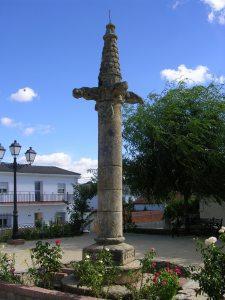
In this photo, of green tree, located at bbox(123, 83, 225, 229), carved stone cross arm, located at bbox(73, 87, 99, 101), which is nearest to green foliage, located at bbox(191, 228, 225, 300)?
carved stone cross arm, located at bbox(73, 87, 99, 101)

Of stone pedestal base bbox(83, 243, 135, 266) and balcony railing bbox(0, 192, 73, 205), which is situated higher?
balcony railing bbox(0, 192, 73, 205)

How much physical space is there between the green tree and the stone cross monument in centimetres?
1025

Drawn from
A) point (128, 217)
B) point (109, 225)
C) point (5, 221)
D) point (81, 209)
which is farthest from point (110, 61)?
point (5, 221)

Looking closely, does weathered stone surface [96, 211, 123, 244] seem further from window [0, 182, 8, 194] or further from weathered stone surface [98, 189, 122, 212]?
window [0, 182, 8, 194]

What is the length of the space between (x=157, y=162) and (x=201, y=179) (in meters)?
2.16

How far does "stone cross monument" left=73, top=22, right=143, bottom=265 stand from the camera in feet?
28.4

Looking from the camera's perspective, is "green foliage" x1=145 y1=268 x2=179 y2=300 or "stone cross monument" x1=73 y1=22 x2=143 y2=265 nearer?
"green foliage" x1=145 y1=268 x2=179 y2=300

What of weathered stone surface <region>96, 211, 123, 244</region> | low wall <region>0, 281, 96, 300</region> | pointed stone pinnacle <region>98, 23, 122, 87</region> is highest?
pointed stone pinnacle <region>98, 23, 122, 87</region>

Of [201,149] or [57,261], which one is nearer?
[57,261]

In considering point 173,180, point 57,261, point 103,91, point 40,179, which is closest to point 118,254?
point 57,261

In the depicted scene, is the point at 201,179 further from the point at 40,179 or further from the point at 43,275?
the point at 40,179

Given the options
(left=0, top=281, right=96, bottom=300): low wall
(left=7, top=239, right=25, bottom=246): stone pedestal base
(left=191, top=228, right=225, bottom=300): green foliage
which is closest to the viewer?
(left=191, top=228, right=225, bottom=300): green foliage

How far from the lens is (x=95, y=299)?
666 centimetres

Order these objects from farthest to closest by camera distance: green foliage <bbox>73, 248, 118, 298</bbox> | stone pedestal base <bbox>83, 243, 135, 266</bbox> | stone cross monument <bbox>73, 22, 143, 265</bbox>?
stone cross monument <bbox>73, 22, 143, 265</bbox>, stone pedestal base <bbox>83, 243, 135, 266</bbox>, green foliage <bbox>73, 248, 118, 298</bbox>
